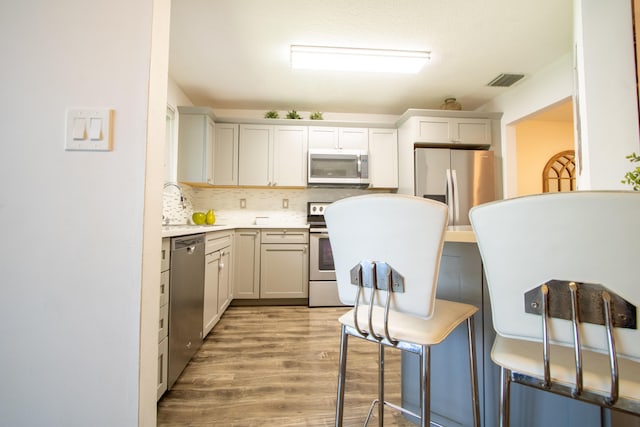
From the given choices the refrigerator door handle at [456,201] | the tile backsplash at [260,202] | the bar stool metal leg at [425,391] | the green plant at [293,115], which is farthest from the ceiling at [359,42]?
the bar stool metal leg at [425,391]

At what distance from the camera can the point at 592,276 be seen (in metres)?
0.50

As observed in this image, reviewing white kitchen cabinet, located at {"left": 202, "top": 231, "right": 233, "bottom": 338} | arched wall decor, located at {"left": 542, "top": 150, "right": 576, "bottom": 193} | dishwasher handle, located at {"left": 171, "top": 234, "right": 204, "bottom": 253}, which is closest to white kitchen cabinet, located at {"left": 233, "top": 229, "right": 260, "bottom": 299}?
white kitchen cabinet, located at {"left": 202, "top": 231, "right": 233, "bottom": 338}

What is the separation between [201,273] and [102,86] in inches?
55.6

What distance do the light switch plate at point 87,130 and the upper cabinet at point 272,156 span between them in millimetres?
2614

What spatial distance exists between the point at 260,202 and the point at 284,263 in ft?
3.36

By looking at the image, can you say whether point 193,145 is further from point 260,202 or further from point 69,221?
point 69,221

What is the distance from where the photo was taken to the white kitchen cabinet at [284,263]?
3.08 meters

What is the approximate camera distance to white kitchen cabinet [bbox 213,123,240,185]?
10.9ft

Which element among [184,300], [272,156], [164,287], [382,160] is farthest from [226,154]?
[164,287]

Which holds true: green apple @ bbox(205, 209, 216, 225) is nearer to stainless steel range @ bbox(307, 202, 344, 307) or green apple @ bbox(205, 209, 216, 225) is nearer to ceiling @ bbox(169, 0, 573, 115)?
stainless steel range @ bbox(307, 202, 344, 307)

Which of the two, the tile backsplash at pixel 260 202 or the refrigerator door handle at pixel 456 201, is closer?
the refrigerator door handle at pixel 456 201

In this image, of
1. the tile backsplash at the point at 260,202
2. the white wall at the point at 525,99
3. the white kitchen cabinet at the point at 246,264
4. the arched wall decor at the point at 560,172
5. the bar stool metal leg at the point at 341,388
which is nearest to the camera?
the bar stool metal leg at the point at 341,388

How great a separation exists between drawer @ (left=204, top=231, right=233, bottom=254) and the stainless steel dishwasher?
6.5 inches

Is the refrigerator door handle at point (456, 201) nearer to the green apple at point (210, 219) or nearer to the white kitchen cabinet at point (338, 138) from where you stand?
the white kitchen cabinet at point (338, 138)
